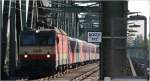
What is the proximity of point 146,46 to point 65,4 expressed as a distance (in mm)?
43622

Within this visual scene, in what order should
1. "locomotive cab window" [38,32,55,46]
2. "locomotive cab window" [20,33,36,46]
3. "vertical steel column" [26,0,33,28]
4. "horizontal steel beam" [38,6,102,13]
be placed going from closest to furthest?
"locomotive cab window" [38,32,55,46] < "locomotive cab window" [20,33,36,46] < "vertical steel column" [26,0,33,28] < "horizontal steel beam" [38,6,102,13]

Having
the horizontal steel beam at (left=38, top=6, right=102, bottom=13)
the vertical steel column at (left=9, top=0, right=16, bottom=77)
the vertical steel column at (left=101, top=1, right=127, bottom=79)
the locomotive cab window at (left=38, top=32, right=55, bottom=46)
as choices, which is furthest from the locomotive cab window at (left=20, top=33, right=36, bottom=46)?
the horizontal steel beam at (left=38, top=6, right=102, bottom=13)

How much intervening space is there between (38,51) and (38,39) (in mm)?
777

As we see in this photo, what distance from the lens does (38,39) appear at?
29.3 metres

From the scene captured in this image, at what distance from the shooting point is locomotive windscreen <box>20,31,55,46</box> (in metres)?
28.8

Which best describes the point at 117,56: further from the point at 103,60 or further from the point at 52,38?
the point at 52,38

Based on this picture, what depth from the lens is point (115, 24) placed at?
43.5 feet

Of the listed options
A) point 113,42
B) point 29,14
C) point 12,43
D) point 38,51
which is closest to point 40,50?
point 38,51

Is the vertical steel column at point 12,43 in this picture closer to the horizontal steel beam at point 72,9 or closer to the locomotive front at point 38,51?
the locomotive front at point 38,51

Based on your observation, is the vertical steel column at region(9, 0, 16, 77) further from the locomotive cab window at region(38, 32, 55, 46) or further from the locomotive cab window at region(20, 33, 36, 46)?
the locomotive cab window at region(38, 32, 55, 46)

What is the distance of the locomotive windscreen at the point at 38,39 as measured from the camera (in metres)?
28.8

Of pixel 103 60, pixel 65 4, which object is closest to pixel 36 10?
pixel 65 4

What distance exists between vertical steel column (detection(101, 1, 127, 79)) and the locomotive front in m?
14.8

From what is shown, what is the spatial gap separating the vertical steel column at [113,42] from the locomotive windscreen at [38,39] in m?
15.0
